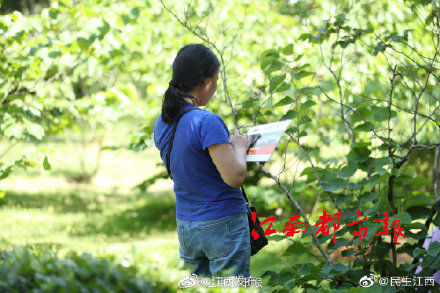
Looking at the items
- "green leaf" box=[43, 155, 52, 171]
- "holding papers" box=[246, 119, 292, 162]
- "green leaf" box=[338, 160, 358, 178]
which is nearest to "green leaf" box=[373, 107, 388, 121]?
"green leaf" box=[338, 160, 358, 178]

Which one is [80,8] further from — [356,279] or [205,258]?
[356,279]

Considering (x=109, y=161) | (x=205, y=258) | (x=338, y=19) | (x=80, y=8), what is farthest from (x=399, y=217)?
(x=109, y=161)

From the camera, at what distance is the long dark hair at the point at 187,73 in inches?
86.0

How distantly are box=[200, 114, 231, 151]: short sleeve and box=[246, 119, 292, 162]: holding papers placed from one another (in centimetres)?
21

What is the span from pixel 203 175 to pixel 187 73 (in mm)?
A: 506

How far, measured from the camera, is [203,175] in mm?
2160

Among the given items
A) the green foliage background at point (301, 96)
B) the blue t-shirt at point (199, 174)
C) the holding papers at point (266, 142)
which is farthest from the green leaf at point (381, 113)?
the blue t-shirt at point (199, 174)

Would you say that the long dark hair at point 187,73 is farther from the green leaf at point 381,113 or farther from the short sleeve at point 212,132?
the green leaf at point 381,113

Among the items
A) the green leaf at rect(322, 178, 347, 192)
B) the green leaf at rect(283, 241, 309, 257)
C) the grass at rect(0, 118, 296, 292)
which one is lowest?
the grass at rect(0, 118, 296, 292)

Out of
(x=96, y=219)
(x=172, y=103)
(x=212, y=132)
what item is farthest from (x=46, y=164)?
(x=96, y=219)

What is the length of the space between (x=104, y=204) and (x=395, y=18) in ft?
23.6

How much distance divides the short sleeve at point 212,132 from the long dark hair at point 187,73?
0.71ft

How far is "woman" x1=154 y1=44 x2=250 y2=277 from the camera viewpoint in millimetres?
2127

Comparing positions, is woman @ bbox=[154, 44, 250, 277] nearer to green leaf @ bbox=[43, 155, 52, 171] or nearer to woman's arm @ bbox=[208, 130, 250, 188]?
woman's arm @ bbox=[208, 130, 250, 188]
